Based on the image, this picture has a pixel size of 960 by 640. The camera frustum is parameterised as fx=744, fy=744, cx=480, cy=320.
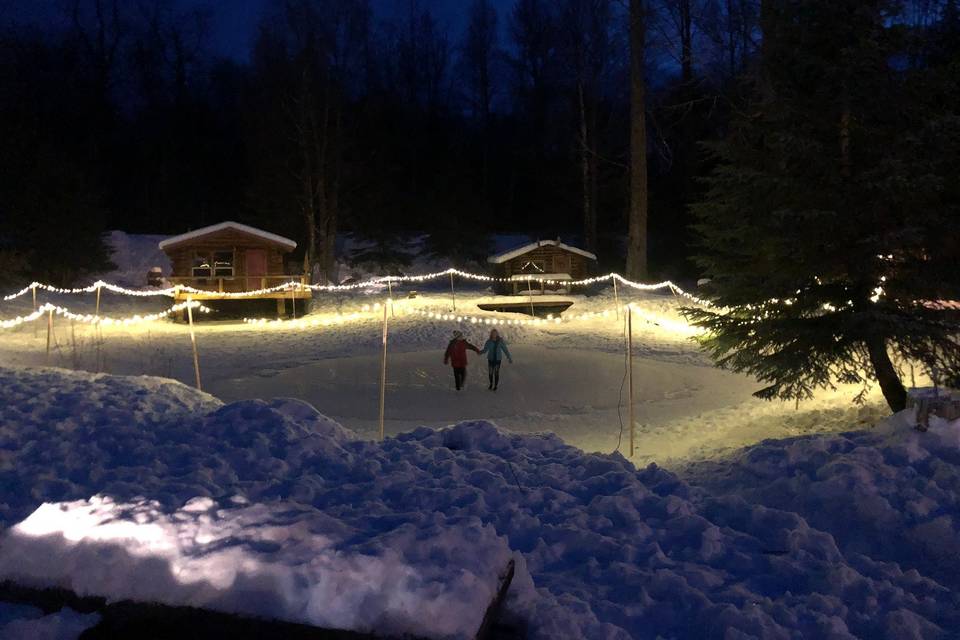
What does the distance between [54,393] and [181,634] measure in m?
6.76

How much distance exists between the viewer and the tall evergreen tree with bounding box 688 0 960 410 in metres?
9.55

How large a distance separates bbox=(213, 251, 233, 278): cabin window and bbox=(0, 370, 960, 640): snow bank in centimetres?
2258

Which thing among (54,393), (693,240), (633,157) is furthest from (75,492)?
(693,240)

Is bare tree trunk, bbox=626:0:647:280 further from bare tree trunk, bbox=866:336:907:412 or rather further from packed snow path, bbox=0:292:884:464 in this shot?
bare tree trunk, bbox=866:336:907:412

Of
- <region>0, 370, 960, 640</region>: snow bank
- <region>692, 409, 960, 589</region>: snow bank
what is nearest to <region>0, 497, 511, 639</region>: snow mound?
<region>0, 370, 960, 640</region>: snow bank

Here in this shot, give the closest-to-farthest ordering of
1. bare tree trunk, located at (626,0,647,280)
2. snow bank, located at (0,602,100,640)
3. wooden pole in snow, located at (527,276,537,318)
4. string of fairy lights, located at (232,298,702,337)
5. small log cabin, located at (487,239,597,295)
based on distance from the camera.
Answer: snow bank, located at (0,602,100,640)
string of fairy lights, located at (232,298,702,337)
wooden pole in snow, located at (527,276,537,318)
bare tree trunk, located at (626,0,647,280)
small log cabin, located at (487,239,597,295)

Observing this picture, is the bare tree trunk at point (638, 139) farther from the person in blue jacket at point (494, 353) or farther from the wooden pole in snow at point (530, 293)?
the person in blue jacket at point (494, 353)

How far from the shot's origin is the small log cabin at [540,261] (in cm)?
3281

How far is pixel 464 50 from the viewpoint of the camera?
57000mm

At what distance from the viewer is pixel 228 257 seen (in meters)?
30.8

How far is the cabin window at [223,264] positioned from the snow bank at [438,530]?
22.6 metres

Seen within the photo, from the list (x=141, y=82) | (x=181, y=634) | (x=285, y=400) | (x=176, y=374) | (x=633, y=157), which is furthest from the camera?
(x=141, y=82)

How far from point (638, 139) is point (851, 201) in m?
19.6

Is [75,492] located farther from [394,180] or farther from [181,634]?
[394,180]
